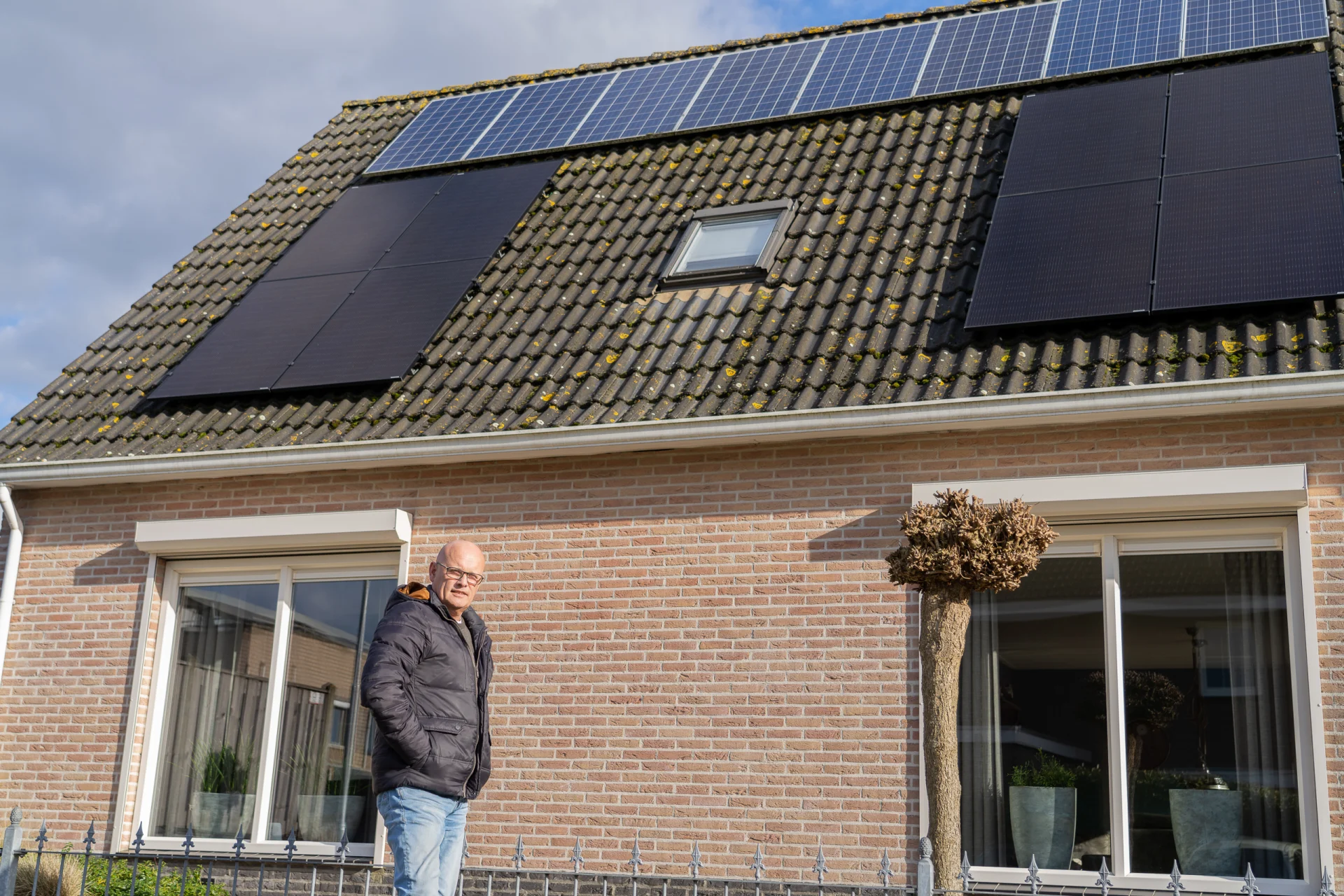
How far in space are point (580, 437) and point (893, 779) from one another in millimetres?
2808

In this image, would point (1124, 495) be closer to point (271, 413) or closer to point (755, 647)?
point (755, 647)

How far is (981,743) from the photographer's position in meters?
7.84

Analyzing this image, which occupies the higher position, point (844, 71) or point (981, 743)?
point (844, 71)

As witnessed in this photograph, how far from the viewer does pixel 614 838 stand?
8172 millimetres

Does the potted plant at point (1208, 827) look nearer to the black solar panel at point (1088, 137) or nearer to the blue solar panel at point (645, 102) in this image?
the black solar panel at point (1088, 137)

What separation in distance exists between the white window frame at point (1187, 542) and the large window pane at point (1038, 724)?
0.09m

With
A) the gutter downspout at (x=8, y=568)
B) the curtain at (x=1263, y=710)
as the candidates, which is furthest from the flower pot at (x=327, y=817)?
the curtain at (x=1263, y=710)

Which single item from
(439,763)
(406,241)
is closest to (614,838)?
(439,763)

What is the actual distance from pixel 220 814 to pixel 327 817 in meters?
0.88

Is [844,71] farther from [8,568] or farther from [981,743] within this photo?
[8,568]

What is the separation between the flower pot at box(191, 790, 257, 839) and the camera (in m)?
9.34

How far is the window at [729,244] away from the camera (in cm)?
987

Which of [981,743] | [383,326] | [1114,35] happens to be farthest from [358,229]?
[981,743]

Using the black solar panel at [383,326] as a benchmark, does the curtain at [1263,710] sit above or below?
below
